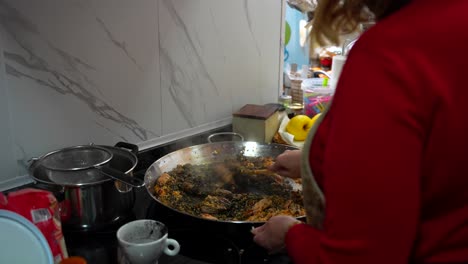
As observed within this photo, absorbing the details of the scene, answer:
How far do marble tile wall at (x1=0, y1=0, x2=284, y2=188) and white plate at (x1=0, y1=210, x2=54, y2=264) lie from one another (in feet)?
1.36

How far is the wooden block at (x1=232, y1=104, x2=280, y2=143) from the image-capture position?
151 centimetres

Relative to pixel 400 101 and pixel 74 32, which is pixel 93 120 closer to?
pixel 74 32

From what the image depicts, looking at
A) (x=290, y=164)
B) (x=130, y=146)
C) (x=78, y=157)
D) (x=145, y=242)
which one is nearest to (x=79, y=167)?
(x=78, y=157)

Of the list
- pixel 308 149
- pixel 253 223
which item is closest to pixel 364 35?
pixel 308 149

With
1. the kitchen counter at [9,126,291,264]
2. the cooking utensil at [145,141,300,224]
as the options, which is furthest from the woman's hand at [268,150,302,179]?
the cooking utensil at [145,141,300,224]

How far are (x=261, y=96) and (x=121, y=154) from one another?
3.06ft

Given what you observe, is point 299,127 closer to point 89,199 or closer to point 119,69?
point 119,69

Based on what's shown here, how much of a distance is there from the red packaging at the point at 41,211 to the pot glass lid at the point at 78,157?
0.79 ft

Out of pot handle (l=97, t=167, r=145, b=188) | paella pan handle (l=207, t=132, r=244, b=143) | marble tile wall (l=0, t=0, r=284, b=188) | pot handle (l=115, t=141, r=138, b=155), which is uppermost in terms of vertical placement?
marble tile wall (l=0, t=0, r=284, b=188)

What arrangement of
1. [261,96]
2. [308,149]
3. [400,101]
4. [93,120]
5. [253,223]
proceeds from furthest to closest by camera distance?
1. [261,96]
2. [93,120]
3. [253,223]
4. [308,149]
5. [400,101]

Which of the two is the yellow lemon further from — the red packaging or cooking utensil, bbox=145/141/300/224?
the red packaging

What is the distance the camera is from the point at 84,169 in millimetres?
896

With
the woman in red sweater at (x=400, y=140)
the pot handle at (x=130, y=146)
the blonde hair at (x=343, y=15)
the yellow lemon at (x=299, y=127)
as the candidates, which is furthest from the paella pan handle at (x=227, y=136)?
the woman in red sweater at (x=400, y=140)

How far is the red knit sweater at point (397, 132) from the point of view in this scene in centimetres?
44
